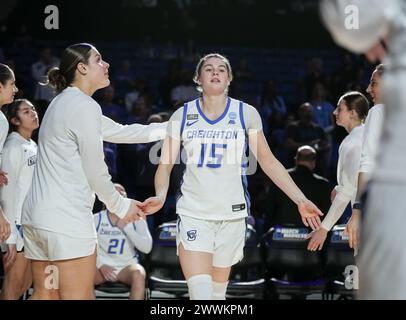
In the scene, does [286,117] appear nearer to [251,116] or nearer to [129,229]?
[129,229]

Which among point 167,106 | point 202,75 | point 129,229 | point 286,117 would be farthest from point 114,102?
point 202,75

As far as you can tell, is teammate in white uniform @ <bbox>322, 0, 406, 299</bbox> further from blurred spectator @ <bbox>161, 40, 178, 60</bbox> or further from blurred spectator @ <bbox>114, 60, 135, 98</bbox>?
blurred spectator @ <bbox>161, 40, 178, 60</bbox>

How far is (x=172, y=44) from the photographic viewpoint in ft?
50.1

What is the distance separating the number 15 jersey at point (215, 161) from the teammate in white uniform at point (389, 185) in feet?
7.43

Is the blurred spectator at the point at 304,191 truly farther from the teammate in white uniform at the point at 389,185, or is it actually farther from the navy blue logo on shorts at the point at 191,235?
the teammate in white uniform at the point at 389,185

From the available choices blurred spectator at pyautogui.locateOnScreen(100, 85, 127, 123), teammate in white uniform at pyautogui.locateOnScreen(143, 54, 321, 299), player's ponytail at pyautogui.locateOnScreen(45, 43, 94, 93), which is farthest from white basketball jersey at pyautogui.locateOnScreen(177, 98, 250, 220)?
blurred spectator at pyautogui.locateOnScreen(100, 85, 127, 123)

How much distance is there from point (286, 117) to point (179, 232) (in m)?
6.83

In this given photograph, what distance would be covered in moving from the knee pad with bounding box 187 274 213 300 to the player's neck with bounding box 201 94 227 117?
102 cm

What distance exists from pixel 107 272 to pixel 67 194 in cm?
313

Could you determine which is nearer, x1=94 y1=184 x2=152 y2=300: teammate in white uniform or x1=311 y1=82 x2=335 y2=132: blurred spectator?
x1=94 y1=184 x2=152 y2=300: teammate in white uniform

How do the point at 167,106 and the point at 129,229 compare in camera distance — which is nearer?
the point at 129,229

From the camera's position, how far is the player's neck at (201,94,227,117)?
19.0 ft
